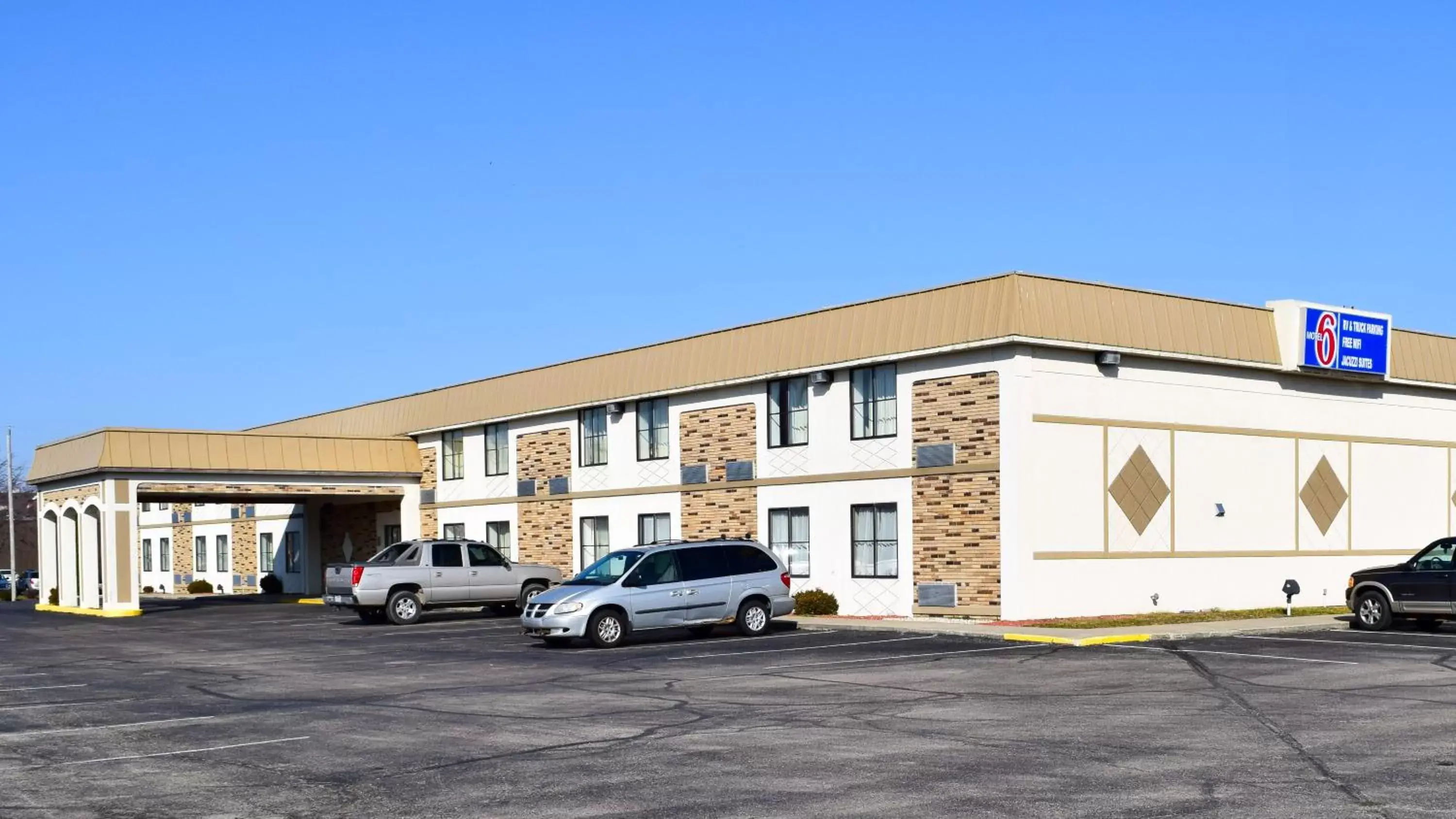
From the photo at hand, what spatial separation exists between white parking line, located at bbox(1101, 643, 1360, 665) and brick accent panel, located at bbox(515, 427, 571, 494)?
18.6 metres

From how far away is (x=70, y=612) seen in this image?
41781mm

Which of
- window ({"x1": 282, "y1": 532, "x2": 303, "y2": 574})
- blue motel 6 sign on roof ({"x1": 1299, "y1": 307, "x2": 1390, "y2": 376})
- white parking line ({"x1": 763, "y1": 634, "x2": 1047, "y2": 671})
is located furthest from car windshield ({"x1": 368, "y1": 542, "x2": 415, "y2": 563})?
window ({"x1": 282, "y1": 532, "x2": 303, "y2": 574})

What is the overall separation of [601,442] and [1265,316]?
15.3m

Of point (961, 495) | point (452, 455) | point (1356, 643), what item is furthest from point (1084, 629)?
point (452, 455)

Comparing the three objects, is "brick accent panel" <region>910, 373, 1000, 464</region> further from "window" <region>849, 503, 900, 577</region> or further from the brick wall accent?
"window" <region>849, 503, 900, 577</region>

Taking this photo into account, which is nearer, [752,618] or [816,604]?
[752,618]

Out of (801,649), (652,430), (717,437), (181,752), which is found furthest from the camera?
(652,430)

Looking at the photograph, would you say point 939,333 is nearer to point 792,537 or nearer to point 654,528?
point 792,537

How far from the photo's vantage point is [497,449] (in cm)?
4159

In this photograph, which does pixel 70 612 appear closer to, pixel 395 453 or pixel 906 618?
Result: pixel 395 453

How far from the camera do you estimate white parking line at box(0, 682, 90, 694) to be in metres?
18.4

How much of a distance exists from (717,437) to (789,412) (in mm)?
2446

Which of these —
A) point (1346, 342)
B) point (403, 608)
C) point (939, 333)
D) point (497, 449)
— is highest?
point (939, 333)

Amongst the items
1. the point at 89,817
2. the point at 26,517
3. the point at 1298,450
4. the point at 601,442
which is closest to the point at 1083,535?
the point at 1298,450
